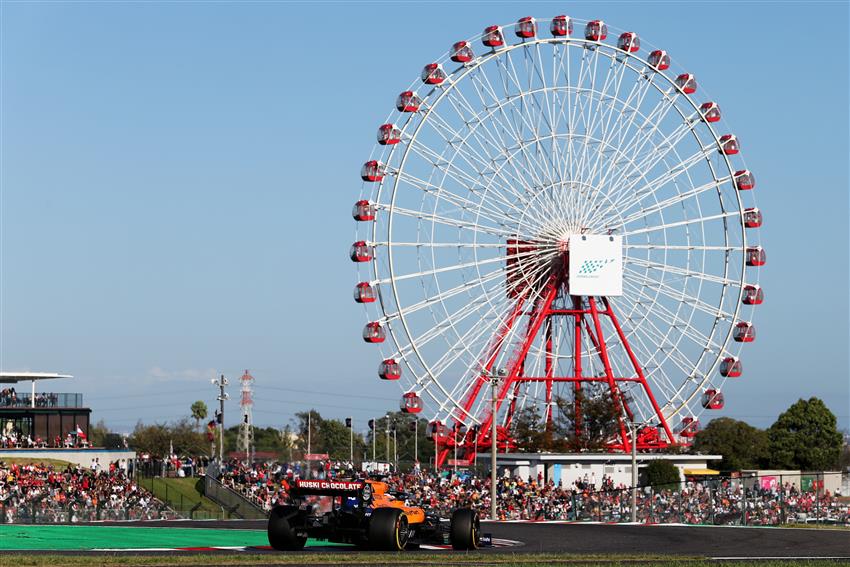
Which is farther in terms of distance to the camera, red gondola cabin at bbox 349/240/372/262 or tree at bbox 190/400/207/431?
tree at bbox 190/400/207/431

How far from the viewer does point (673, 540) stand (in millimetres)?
37000

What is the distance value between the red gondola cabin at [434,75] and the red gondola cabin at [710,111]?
593 inches

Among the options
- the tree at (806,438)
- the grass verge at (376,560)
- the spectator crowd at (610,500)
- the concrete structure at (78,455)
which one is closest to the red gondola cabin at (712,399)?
the spectator crowd at (610,500)

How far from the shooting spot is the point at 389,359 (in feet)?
224

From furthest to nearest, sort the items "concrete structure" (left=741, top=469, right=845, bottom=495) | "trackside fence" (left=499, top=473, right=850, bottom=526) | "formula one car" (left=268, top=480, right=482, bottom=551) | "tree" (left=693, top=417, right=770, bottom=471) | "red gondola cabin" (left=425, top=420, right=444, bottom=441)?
"tree" (left=693, top=417, right=770, bottom=471) < "red gondola cabin" (left=425, top=420, right=444, bottom=441) < "concrete structure" (left=741, top=469, right=845, bottom=495) < "trackside fence" (left=499, top=473, right=850, bottom=526) < "formula one car" (left=268, top=480, right=482, bottom=551)

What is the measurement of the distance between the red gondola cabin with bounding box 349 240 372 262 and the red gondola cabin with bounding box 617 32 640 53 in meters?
17.7

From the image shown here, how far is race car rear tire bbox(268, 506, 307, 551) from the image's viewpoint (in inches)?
1248

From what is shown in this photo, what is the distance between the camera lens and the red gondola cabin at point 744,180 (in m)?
75.4

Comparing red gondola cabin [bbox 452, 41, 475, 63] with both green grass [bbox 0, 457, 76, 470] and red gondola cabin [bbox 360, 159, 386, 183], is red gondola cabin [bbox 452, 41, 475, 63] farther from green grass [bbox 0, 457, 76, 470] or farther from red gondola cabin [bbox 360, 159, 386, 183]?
green grass [bbox 0, 457, 76, 470]

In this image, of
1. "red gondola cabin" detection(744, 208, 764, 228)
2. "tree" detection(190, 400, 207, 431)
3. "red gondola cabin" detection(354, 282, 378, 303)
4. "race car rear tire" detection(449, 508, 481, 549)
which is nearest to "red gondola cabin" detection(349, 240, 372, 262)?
"red gondola cabin" detection(354, 282, 378, 303)

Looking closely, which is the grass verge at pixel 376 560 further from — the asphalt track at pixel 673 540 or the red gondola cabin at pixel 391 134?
the red gondola cabin at pixel 391 134

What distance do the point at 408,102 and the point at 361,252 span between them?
7702 mm

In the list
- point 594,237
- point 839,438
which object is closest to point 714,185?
point 594,237

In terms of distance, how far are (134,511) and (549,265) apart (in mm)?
28431
